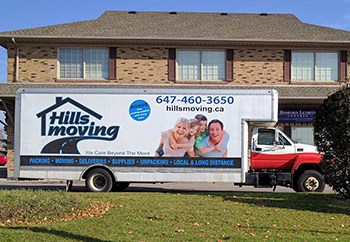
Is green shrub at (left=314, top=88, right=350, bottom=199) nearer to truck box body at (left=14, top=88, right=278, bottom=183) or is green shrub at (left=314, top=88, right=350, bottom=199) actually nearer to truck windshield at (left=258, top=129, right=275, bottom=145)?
truck box body at (left=14, top=88, right=278, bottom=183)

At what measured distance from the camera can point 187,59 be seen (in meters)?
26.6

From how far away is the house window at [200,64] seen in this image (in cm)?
2661

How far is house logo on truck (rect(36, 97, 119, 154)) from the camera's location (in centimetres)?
1622

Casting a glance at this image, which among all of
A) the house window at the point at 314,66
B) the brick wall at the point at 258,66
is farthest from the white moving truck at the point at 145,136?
the house window at the point at 314,66

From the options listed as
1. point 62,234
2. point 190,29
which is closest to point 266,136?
point 62,234

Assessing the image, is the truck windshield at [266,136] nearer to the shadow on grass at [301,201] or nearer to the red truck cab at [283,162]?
the red truck cab at [283,162]

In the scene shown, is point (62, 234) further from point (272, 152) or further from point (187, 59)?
point (187, 59)

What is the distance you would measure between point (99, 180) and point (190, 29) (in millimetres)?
13178

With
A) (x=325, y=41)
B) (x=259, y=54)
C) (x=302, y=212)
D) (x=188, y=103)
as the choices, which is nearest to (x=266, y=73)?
(x=259, y=54)

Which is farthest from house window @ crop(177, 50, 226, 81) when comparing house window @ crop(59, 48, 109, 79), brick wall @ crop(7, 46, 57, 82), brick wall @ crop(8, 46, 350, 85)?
brick wall @ crop(7, 46, 57, 82)

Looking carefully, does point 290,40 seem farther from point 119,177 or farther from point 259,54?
point 119,177

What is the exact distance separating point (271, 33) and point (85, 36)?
9.67 meters

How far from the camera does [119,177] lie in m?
16.1

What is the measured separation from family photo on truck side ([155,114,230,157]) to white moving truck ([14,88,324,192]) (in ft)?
0.10
